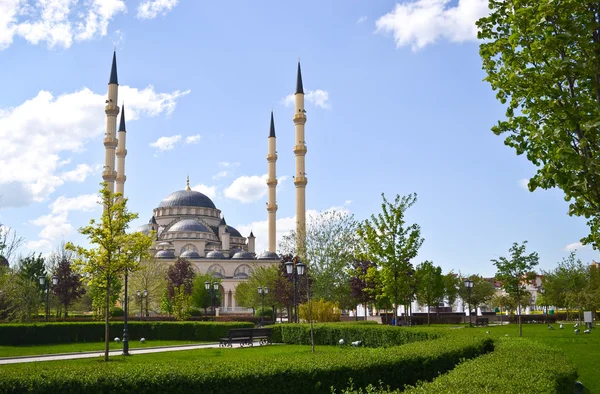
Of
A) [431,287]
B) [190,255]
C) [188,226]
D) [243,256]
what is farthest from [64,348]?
[188,226]

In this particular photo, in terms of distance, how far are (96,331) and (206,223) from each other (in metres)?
61.2

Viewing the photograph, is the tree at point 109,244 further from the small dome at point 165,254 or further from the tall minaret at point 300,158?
the small dome at point 165,254

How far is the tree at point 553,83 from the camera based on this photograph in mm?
8445

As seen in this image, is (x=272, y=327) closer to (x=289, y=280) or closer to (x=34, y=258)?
(x=289, y=280)

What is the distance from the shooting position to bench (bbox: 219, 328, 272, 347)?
23.0 meters

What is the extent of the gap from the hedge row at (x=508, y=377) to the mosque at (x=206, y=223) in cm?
3535

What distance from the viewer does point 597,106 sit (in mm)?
8492

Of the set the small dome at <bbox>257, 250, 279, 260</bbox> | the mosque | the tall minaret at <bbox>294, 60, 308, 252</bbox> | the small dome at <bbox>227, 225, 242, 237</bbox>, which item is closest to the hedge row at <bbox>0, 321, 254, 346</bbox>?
the mosque

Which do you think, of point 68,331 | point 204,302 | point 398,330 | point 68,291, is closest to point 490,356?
point 398,330

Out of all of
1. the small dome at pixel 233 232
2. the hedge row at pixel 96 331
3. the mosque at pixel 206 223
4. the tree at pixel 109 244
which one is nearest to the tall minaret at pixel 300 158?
the mosque at pixel 206 223

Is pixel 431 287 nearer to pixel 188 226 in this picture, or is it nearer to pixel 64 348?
pixel 64 348

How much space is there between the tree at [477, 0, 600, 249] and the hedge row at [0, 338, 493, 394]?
3.99 m

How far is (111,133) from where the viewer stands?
62375mm

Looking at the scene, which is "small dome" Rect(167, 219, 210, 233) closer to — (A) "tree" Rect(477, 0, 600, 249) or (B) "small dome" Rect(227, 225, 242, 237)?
(B) "small dome" Rect(227, 225, 242, 237)
